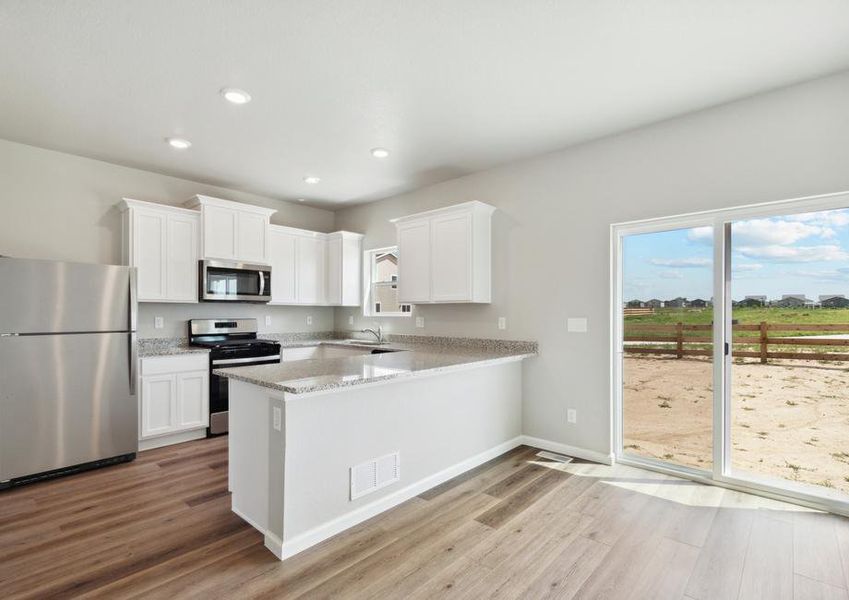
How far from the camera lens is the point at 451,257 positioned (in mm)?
4238

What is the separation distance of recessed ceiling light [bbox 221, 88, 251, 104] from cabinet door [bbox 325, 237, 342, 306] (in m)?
2.75

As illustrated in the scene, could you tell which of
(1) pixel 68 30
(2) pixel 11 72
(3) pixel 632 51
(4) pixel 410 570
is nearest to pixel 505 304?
(3) pixel 632 51

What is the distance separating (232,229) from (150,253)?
821 mm

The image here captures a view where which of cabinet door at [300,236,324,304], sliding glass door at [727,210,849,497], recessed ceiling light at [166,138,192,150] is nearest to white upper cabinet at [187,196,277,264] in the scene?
cabinet door at [300,236,324,304]

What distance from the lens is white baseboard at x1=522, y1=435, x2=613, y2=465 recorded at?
351cm

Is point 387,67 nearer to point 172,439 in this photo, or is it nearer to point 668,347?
point 668,347

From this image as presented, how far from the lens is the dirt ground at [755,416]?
2760mm

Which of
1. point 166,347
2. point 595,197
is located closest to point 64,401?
point 166,347

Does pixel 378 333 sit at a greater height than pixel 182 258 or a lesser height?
lesser

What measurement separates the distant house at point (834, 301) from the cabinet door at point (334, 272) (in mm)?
4601

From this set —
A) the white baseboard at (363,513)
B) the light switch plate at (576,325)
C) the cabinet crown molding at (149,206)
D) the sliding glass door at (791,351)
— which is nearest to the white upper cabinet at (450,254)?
the light switch plate at (576,325)

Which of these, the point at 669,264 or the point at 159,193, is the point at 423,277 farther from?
the point at 159,193

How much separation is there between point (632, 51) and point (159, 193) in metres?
4.45

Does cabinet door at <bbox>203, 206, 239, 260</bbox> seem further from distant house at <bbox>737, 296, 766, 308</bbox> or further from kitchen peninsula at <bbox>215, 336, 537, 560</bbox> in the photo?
distant house at <bbox>737, 296, 766, 308</bbox>
